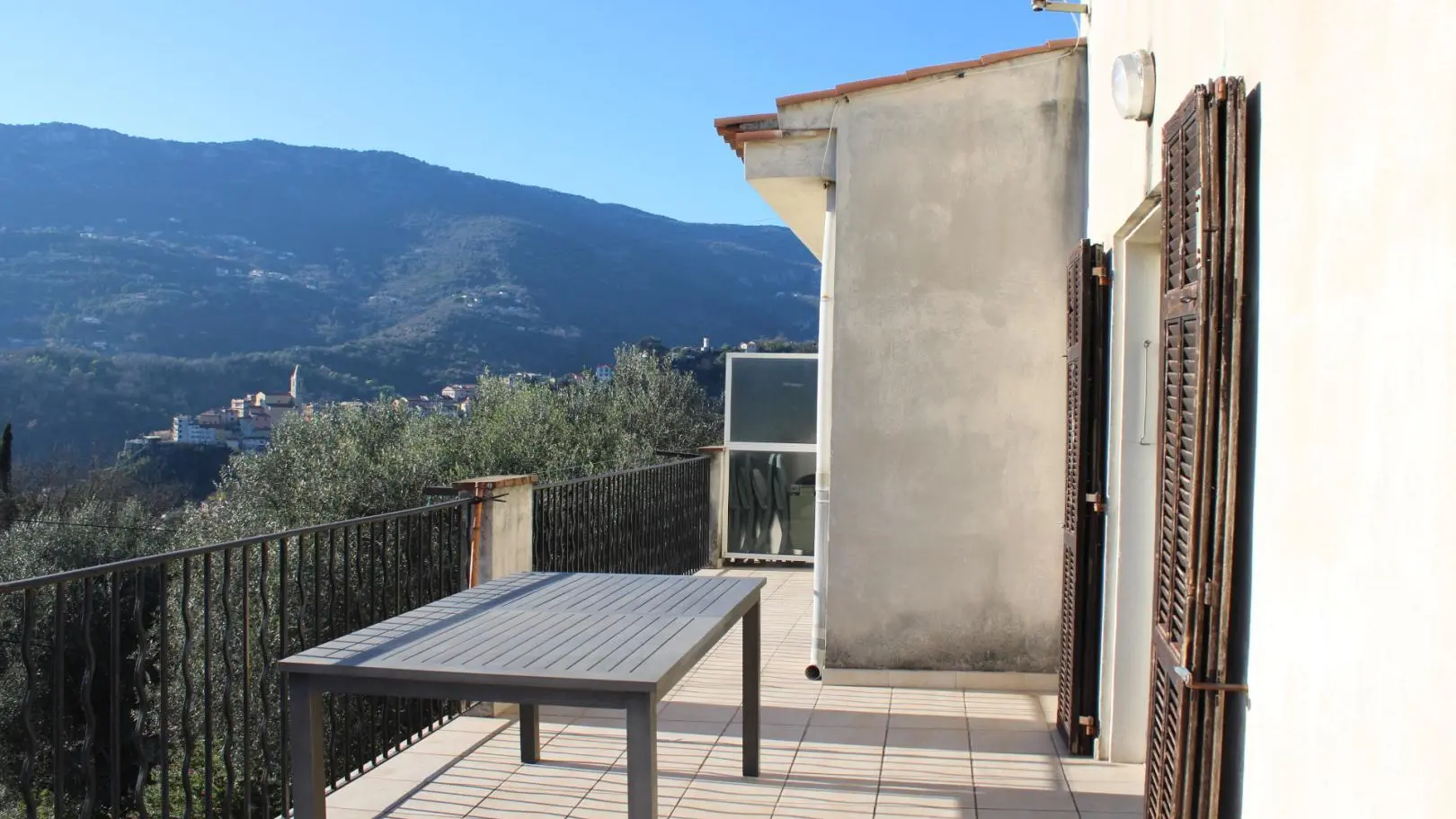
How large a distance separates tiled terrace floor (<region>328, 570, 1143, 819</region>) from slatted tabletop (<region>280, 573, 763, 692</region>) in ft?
2.38

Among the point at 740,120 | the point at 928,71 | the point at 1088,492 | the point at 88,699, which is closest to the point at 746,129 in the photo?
the point at 740,120

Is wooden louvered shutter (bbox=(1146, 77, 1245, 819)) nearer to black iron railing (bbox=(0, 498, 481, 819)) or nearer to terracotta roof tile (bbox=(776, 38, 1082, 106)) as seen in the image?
black iron railing (bbox=(0, 498, 481, 819))

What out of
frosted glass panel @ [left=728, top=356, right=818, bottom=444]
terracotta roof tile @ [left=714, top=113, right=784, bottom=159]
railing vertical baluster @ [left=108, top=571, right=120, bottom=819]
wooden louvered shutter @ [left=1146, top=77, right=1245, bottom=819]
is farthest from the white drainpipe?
frosted glass panel @ [left=728, top=356, right=818, bottom=444]

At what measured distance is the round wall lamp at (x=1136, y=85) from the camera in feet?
12.0

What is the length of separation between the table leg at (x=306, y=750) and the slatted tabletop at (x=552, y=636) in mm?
97

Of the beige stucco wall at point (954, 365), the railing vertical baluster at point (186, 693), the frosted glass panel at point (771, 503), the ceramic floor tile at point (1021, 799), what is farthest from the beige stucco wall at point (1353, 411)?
the frosted glass panel at point (771, 503)

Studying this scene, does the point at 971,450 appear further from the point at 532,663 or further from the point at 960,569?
the point at 532,663

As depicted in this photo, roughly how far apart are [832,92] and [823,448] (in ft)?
6.34

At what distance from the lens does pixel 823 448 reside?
6391 mm

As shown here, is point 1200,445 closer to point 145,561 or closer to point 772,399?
point 145,561

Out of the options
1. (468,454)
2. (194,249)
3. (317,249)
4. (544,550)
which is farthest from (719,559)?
(317,249)

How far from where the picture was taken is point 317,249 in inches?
3501

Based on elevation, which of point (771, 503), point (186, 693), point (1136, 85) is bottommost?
point (771, 503)

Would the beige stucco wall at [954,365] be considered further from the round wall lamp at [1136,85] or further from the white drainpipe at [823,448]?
the round wall lamp at [1136,85]
